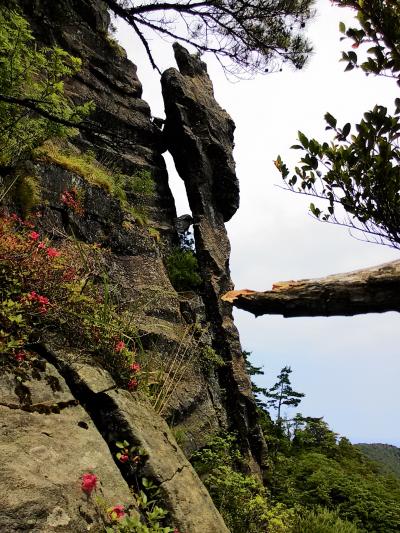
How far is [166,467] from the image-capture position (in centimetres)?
369

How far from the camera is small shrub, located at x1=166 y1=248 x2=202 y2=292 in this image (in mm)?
12422

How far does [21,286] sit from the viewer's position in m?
3.94

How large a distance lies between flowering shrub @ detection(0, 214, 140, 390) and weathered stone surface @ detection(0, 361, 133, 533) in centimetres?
40

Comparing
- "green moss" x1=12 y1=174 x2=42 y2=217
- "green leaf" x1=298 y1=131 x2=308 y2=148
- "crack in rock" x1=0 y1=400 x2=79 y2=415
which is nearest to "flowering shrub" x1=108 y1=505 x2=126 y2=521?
"crack in rock" x1=0 y1=400 x2=79 y2=415

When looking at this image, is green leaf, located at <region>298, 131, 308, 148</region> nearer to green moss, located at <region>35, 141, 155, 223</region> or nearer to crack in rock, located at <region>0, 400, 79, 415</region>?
crack in rock, located at <region>0, 400, 79, 415</region>

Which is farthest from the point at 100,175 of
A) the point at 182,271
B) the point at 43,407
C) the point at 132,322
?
the point at 43,407

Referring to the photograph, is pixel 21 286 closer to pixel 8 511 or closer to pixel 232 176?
pixel 8 511

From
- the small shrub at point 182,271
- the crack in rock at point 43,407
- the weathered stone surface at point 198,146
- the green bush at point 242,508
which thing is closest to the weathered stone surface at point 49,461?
the crack in rock at point 43,407

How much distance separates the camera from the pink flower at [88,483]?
2721 mm

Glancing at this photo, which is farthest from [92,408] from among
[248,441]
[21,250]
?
[248,441]

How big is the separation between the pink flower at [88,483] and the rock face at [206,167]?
998cm

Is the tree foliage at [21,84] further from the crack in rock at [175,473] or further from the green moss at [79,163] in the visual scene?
the crack in rock at [175,473]

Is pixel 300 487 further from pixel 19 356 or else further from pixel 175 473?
pixel 19 356

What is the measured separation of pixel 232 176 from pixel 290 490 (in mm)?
11243
